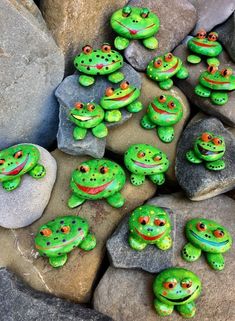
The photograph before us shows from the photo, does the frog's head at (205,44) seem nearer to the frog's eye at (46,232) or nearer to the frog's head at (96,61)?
the frog's head at (96,61)

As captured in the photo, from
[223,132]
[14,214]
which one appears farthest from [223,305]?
[14,214]

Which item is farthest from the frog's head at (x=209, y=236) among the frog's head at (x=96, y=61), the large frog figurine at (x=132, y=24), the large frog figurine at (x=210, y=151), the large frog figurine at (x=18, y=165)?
the large frog figurine at (x=132, y=24)

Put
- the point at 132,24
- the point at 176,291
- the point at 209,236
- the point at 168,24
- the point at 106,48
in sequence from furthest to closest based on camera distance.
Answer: the point at 168,24 < the point at 132,24 < the point at 106,48 < the point at 209,236 < the point at 176,291

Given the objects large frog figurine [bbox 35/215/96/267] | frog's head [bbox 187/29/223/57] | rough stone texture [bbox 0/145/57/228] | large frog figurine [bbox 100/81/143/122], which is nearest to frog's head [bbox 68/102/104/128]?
large frog figurine [bbox 100/81/143/122]

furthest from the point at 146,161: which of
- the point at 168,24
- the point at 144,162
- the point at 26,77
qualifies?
the point at 168,24

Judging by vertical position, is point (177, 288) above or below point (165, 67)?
below

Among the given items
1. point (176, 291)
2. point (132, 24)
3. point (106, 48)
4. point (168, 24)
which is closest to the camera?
point (176, 291)

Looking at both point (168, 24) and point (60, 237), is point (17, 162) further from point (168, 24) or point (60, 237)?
point (168, 24)
